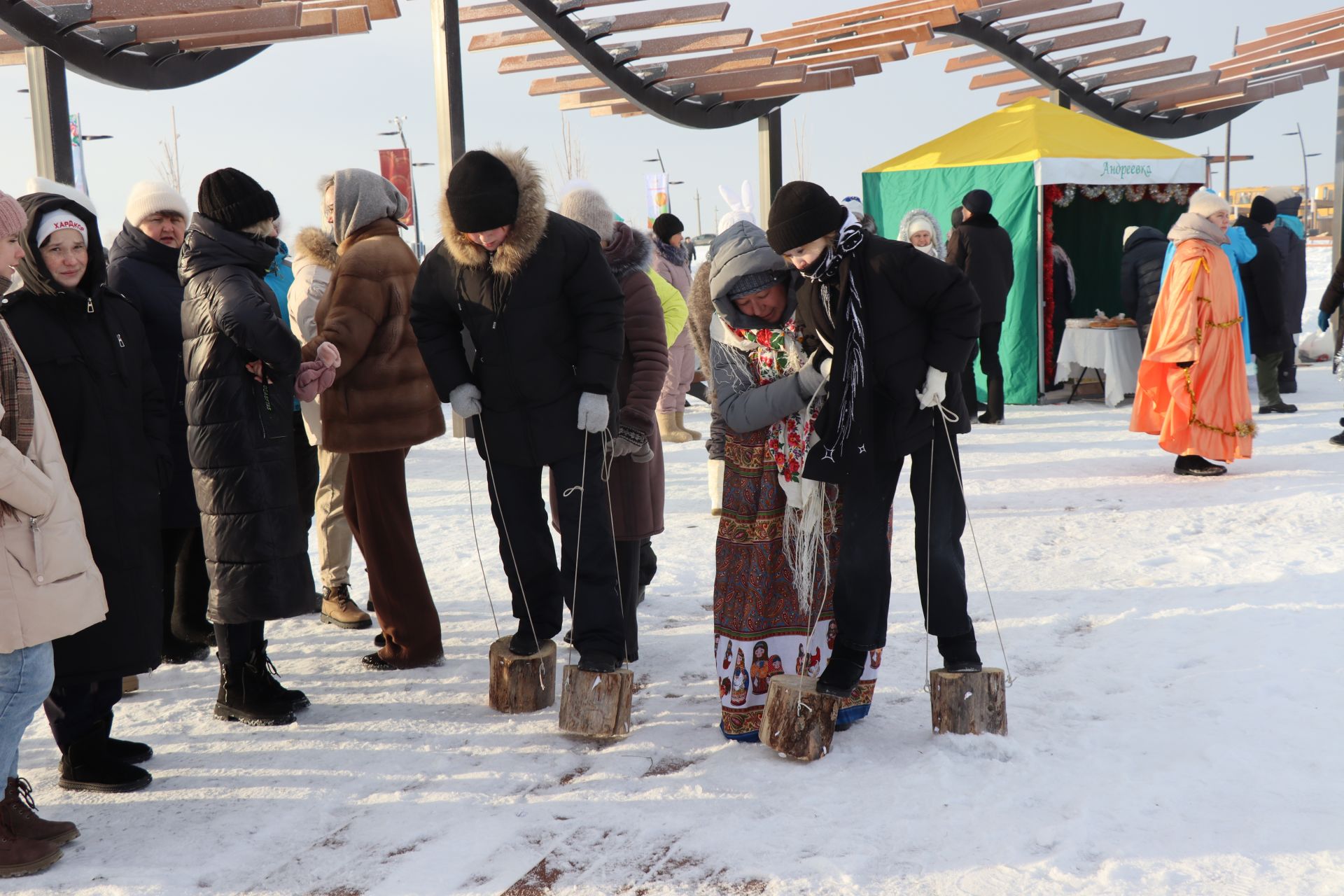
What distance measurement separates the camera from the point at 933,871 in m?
2.56

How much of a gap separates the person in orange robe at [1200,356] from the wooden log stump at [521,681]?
460 centimetres

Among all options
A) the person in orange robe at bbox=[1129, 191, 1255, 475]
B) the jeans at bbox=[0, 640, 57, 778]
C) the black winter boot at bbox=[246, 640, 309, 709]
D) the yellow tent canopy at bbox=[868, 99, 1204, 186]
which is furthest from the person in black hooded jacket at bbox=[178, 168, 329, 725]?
the yellow tent canopy at bbox=[868, 99, 1204, 186]

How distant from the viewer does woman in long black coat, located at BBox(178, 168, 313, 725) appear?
11.3 feet

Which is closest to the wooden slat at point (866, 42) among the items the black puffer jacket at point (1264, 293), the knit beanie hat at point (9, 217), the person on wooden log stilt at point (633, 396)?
the black puffer jacket at point (1264, 293)

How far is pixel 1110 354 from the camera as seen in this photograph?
10055 mm

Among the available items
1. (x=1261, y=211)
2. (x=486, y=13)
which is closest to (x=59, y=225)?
(x=486, y=13)

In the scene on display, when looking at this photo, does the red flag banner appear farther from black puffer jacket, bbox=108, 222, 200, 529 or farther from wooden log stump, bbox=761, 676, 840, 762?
wooden log stump, bbox=761, 676, 840, 762

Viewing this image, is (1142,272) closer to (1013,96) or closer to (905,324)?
(1013,96)

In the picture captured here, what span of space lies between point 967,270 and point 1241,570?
14.4 ft

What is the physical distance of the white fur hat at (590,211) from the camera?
401cm

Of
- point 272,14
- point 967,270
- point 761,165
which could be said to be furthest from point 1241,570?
point 761,165

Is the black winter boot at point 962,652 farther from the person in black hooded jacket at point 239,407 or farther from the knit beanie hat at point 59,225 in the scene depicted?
the knit beanie hat at point 59,225

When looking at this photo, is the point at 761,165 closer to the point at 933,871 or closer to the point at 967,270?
the point at 967,270

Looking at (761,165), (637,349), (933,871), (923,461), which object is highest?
(761,165)
